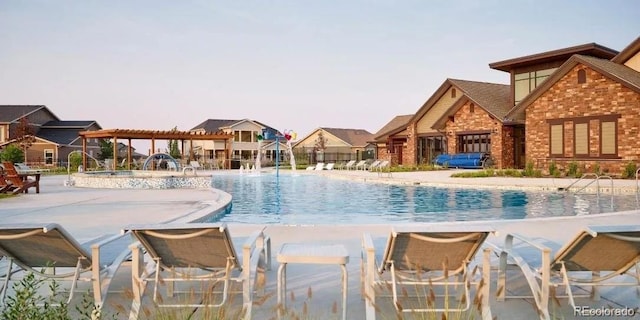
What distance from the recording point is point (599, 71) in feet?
68.9

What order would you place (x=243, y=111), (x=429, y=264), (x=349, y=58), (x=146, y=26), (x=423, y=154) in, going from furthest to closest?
1. (x=243, y=111)
2. (x=423, y=154)
3. (x=349, y=58)
4. (x=146, y=26)
5. (x=429, y=264)

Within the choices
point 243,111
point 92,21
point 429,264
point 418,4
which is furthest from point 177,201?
point 243,111

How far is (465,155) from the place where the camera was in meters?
29.0

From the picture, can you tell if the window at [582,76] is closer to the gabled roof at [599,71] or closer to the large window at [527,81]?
the gabled roof at [599,71]

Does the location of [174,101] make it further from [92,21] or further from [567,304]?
[567,304]

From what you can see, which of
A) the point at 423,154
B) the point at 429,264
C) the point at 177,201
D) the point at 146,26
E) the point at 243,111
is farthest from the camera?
the point at 243,111

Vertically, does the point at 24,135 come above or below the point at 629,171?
above

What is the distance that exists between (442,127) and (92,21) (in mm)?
19284

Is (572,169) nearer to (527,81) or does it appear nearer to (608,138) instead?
(608,138)

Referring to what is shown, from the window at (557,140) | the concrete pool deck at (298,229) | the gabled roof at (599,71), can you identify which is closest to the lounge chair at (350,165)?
the gabled roof at (599,71)

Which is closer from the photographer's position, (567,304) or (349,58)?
(567,304)

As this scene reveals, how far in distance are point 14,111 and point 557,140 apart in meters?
45.4

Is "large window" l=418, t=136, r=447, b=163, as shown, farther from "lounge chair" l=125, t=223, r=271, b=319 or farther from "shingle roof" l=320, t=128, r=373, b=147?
"lounge chair" l=125, t=223, r=271, b=319

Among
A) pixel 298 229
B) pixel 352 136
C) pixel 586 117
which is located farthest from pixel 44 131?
pixel 298 229
